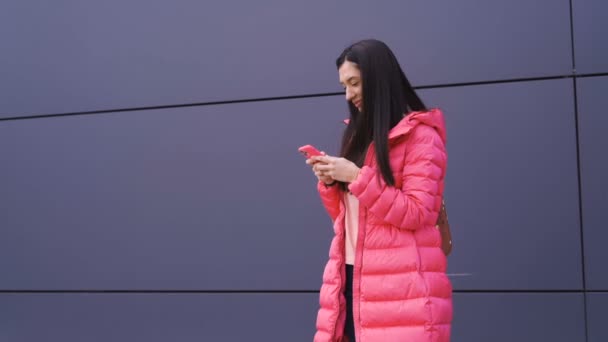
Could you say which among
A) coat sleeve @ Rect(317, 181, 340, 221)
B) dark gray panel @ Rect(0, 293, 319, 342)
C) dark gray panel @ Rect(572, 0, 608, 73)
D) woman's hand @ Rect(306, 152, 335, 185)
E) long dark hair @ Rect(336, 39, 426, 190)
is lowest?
dark gray panel @ Rect(0, 293, 319, 342)

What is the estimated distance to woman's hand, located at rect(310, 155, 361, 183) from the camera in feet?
8.68

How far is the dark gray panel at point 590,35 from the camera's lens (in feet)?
13.5

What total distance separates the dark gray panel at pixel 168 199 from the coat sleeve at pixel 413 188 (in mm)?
1780

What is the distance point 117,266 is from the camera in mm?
4867

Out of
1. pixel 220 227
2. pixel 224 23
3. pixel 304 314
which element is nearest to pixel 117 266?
pixel 220 227

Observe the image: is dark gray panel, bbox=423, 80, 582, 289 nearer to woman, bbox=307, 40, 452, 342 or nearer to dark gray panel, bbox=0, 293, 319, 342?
dark gray panel, bbox=0, 293, 319, 342

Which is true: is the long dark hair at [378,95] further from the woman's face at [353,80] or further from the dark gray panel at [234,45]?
the dark gray panel at [234,45]

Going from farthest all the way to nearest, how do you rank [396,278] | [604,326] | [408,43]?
[408,43] < [604,326] < [396,278]

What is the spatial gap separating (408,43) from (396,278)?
6.79ft

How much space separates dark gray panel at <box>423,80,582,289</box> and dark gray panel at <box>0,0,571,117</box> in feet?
0.49

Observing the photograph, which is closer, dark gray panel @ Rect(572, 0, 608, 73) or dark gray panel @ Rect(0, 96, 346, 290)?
dark gray panel @ Rect(572, 0, 608, 73)

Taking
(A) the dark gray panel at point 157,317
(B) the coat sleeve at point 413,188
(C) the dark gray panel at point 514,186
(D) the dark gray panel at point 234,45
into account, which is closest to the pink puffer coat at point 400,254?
(B) the coat sleeve at point 413,188

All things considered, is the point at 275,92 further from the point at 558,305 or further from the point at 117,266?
the point at 558,305

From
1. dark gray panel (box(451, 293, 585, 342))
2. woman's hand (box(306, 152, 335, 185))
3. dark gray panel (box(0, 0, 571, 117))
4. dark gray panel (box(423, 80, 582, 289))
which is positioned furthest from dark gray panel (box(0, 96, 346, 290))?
woman's hand (box(306, 152, 335, 185))
